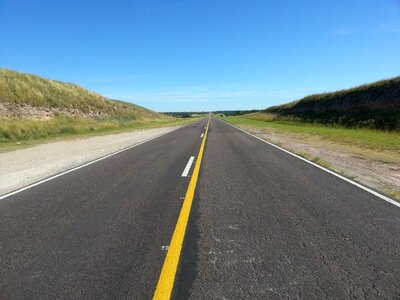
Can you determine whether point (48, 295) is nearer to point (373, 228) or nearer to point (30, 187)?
point (373, 228)

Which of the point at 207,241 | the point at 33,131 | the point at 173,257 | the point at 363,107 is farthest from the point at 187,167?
the point at 363,107

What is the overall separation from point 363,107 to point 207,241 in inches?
1324

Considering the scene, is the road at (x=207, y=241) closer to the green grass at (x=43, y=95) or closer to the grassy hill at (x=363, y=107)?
the grassy hill at (x=363, y=107)

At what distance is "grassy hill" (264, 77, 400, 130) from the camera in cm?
2749

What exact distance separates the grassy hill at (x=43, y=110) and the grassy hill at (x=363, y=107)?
24.5m

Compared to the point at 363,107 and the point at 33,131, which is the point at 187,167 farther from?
the point at 363,107

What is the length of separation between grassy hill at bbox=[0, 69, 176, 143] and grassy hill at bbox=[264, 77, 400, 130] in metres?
24.5

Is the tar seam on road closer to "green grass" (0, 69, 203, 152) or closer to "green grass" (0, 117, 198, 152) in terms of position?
"green grass" (0, 117, 198, 152)

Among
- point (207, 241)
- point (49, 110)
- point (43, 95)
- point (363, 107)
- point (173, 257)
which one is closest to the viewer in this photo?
point (173, 257)

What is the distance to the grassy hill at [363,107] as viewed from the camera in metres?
27.5

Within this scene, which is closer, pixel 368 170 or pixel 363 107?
pixel 368 170

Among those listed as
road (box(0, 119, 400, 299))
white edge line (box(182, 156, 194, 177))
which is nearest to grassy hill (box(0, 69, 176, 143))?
white edge line (box(182, 156, 194, 177))

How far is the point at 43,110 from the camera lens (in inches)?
1357

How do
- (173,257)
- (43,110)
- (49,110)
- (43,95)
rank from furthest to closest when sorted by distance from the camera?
(43,95)
(49,110)
(43,110)
(173,257)
